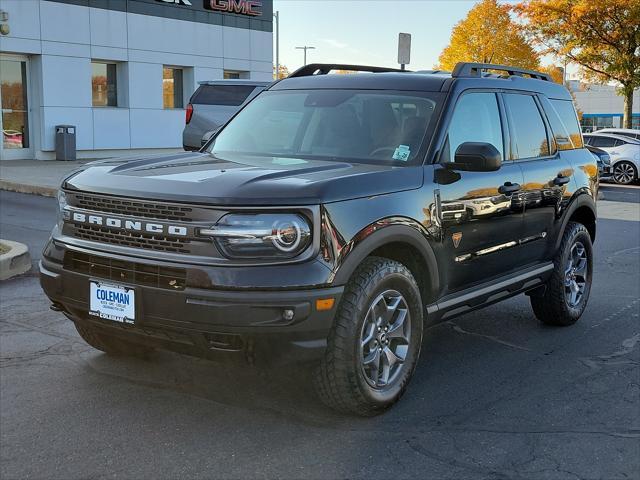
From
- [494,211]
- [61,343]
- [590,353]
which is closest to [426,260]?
[494,211]

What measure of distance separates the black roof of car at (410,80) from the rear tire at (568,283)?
4.00ft

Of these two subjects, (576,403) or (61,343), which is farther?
(61,343)

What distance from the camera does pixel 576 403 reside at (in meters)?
4.53

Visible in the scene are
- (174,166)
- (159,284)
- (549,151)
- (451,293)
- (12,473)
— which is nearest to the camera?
(12,473)

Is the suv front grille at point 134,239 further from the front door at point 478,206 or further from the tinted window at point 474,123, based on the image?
the tinted window at point 474,123

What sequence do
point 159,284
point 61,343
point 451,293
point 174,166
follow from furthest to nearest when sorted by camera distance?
1. point 61,343
2. point 451,293
3. point 174,166
4. point 159,284

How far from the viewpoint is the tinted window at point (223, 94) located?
1528 centimetres

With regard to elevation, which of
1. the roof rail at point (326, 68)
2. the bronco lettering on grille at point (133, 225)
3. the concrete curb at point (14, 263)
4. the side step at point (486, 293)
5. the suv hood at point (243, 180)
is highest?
the roof rail at point (326, 68)

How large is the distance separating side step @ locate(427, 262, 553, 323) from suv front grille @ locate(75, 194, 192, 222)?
164 cm

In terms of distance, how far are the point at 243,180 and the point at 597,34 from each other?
29.8 metres

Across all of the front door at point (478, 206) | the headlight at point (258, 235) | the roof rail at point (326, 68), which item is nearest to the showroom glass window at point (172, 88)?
the roof rail at point (326, 68)

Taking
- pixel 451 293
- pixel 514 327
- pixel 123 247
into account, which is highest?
pixel 123 247

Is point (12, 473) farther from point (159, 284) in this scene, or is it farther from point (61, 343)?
point (61, 343)

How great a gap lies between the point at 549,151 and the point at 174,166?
9.94 ft
